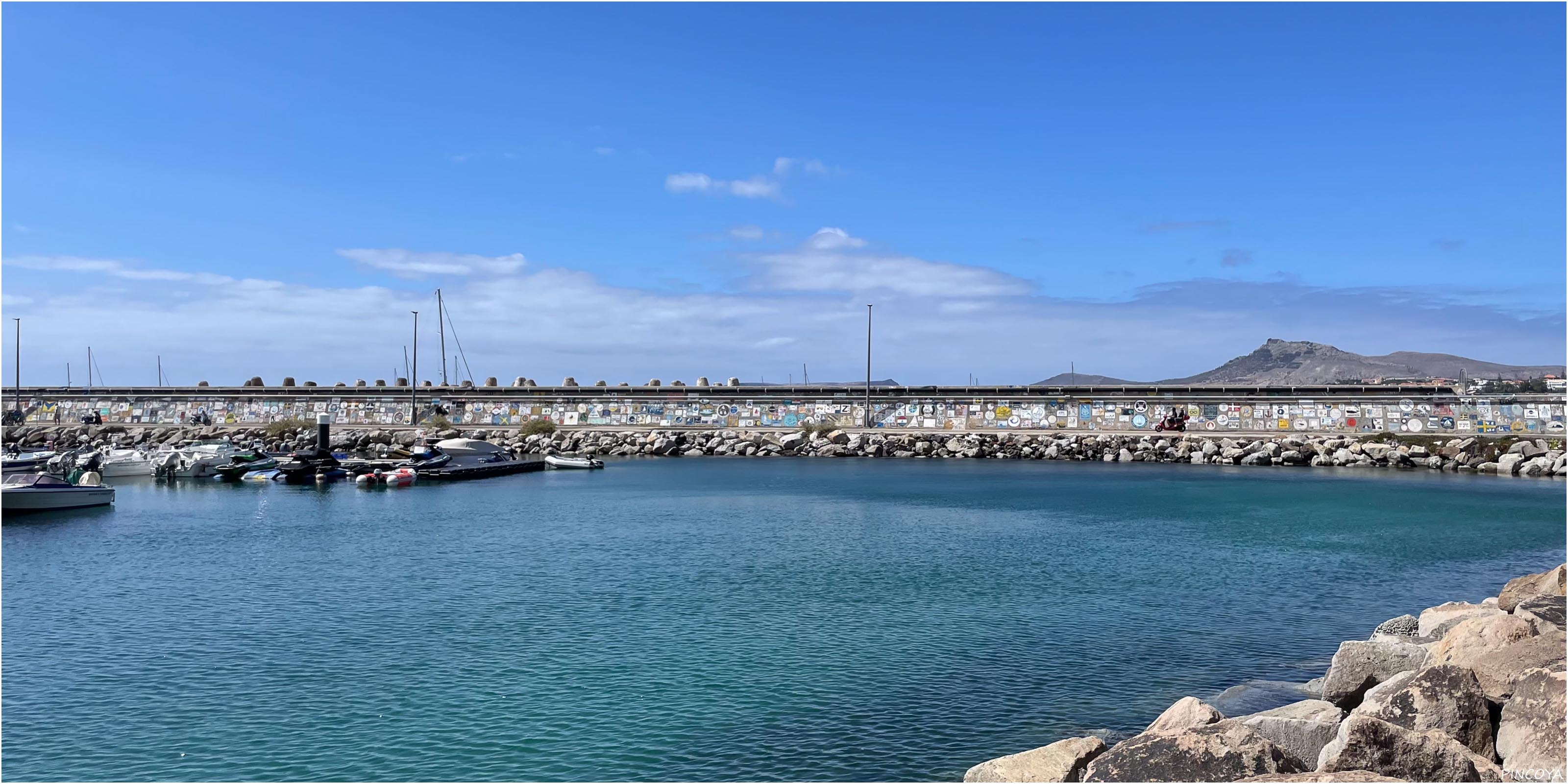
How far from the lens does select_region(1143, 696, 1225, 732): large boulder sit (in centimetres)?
1031

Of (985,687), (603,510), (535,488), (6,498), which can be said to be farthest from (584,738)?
(535,488)

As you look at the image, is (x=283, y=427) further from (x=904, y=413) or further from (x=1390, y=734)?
(x=1390, y=734)

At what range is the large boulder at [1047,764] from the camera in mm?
9922

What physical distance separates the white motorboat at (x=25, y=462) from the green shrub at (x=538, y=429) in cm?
3045

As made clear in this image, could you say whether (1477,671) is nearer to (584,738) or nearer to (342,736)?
(584,738)

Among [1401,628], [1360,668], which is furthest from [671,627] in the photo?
[1401,628]

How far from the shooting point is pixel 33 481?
38.6m

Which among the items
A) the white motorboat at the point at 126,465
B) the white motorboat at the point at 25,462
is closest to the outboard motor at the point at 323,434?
the white motorboat at the point at 126,465

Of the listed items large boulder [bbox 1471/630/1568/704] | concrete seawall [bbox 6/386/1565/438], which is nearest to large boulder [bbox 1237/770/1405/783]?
large boulder [bbox 1471/630/1568/704]

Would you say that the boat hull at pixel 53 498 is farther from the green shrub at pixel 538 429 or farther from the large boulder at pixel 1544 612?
the large boulder at pixel 1544 612

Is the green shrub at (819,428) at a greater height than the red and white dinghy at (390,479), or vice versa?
the green shrub at (819,428)

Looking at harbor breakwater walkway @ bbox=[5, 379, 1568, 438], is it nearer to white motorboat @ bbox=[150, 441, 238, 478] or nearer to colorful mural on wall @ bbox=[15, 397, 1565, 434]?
colorful mural on wall @ bbox=[15, 397, 1565, 434]

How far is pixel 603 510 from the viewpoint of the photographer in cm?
3866

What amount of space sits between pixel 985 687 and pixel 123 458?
55755 millimetres
